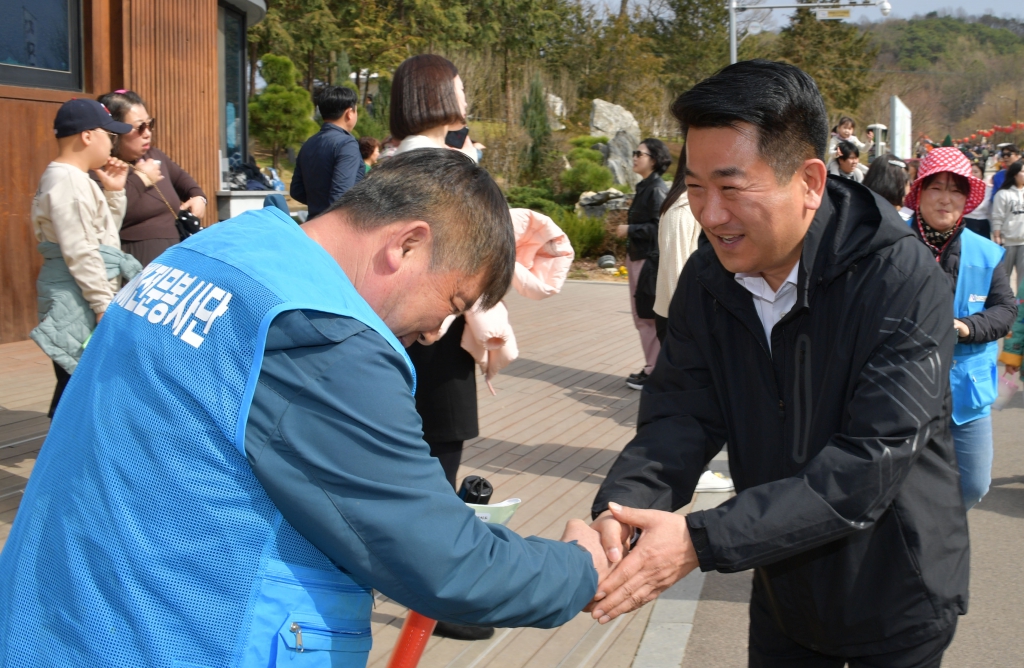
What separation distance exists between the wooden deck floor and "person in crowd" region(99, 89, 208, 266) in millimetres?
1459

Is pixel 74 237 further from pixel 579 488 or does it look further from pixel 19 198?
pixel 19 198

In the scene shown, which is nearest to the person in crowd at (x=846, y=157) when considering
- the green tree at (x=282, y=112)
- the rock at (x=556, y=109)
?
the green tree at (x=282, y=112)

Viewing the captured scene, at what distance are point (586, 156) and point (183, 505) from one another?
2317 cm

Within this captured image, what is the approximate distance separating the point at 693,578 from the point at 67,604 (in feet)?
11.5

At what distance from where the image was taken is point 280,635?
1.44 m

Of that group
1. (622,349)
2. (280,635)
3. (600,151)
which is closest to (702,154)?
(280,635)

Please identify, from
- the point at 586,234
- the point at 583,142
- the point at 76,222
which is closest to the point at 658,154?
the point at 76,222

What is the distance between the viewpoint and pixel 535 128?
26078 mm

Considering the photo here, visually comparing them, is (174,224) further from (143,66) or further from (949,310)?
(949,310)

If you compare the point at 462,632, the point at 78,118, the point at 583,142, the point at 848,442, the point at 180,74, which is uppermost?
the point at 583,142

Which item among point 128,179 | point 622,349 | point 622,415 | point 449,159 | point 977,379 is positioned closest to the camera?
point 449,159

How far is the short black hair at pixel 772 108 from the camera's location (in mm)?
1961

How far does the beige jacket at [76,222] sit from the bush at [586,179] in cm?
1683

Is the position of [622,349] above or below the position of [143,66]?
below
